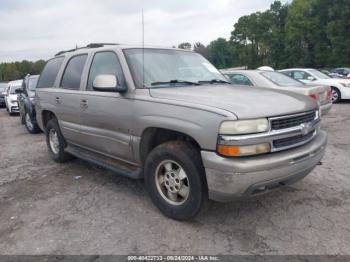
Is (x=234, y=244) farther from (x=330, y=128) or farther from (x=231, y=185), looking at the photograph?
(x=330, y=128)

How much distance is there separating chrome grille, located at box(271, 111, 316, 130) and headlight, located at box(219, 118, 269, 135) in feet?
0.54

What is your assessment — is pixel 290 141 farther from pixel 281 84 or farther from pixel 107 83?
pixel 281 84

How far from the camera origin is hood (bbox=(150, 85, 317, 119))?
3.29 meters

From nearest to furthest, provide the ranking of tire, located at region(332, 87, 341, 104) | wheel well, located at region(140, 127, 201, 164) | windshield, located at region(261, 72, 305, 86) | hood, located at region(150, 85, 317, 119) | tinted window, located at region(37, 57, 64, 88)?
1. hood, located at region(150, 85, 317, 119)
2. wheel well, located at region(140, 127, 201, 164)
3. tinted window, located at region(37, 57, 64, 88)
4. windshield, located at region(261, 72, 305, 86)
5. tire, located at region(332, 87, 341, 104)

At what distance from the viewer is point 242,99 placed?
3.54 metres

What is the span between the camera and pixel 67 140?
5.75m

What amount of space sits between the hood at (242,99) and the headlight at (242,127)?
0.05 metres

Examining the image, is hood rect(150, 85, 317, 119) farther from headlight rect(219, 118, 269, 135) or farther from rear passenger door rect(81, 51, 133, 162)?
rear passenger door rect(81, 51, 133, 162)

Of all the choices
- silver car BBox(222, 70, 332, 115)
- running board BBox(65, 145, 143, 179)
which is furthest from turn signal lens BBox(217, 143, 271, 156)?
silver car BBox(222, 70, 332, 115)

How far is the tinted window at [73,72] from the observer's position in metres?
5.25

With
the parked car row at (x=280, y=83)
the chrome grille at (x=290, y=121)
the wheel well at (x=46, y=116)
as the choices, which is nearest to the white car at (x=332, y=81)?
the parked car row at (x=280, y=83)

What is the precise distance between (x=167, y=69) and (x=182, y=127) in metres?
1.27

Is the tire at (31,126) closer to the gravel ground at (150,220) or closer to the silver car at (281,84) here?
the gravel ground at (150,220)

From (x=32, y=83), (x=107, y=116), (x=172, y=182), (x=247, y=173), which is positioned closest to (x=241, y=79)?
(x=107, y=116)
